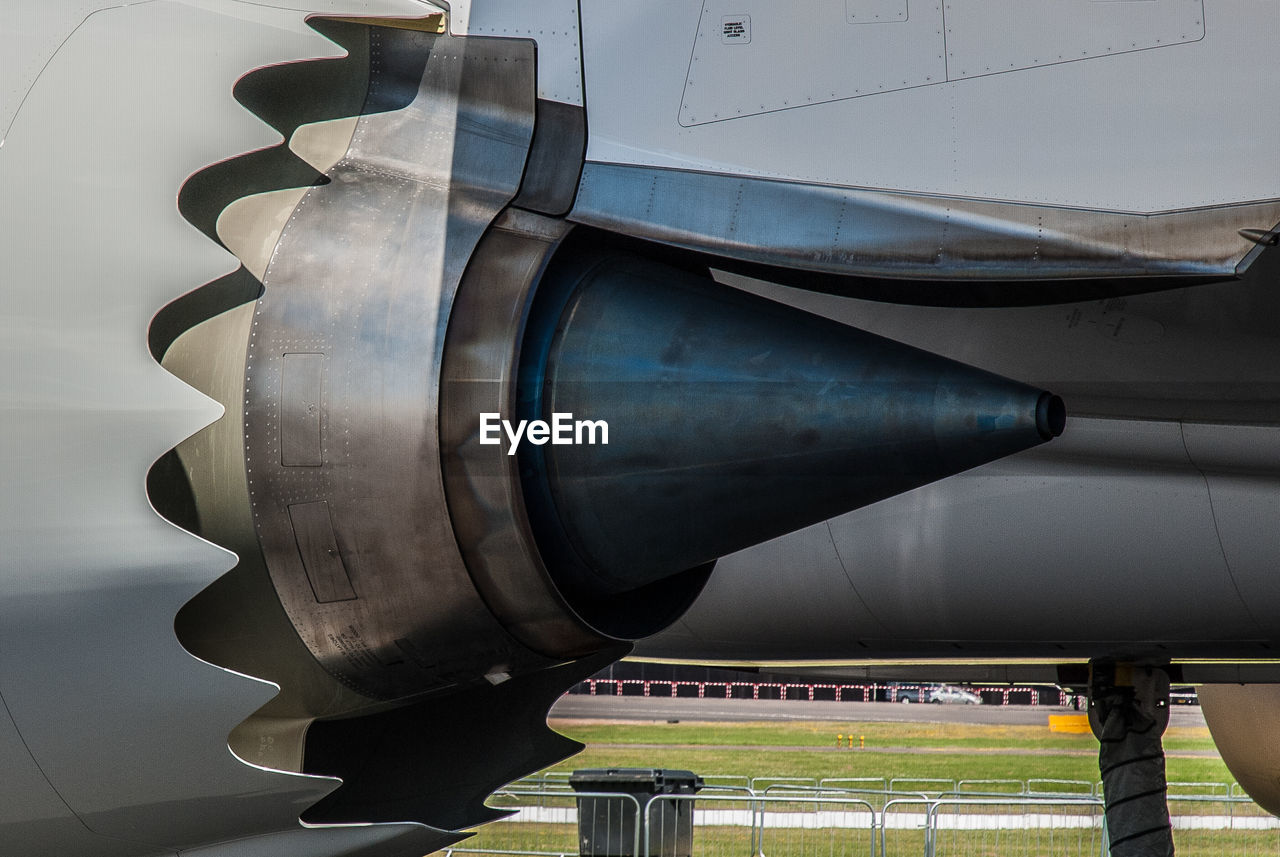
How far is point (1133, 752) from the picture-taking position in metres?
6.88

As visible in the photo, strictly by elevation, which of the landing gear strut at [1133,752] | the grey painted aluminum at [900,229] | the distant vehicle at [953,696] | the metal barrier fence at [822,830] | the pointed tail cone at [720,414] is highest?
the grey painted aluminum at [900,229]

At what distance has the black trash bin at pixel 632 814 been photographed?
1002cm

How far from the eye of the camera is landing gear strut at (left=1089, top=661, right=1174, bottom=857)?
6609mm

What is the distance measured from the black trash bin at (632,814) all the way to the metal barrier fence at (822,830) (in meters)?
0.01

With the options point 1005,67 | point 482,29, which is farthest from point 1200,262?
point 482,29

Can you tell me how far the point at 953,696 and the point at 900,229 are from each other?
118 feet

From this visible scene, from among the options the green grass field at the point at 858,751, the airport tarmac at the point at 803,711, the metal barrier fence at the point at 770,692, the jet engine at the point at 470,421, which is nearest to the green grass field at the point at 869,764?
the green grass field at the point at 858,751

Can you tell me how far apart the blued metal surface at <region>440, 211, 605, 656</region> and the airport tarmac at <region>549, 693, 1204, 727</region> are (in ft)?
74.9

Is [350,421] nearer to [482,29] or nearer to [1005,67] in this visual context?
[482,29]

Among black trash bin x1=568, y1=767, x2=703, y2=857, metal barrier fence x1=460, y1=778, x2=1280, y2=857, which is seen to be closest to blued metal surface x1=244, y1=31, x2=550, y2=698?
metal barrier fence x1=460, y1=778, x2=1280, y2=857

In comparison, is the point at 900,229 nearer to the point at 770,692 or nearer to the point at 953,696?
the point at 770,692

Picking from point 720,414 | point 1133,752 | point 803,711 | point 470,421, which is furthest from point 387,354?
point 803,711

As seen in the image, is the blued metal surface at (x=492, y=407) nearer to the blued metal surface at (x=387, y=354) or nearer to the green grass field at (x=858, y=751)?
the blued metal surface at (x=387, y=354)

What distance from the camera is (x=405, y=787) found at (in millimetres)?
3545
